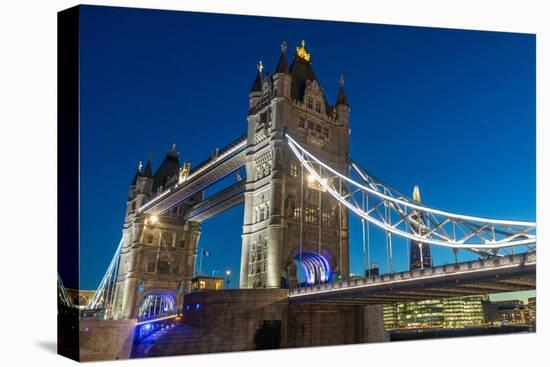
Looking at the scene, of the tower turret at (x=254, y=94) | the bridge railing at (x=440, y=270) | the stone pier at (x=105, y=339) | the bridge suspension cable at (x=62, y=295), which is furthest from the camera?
the tower turret at (x=254, y=94)

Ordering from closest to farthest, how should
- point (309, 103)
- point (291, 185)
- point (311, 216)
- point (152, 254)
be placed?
point (291, 185) < point (311, 216) < point (309, 103) < point (152, 254)

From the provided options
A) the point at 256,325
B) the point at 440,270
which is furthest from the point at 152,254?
the point at 440,270

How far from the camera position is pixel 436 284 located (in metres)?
22.0

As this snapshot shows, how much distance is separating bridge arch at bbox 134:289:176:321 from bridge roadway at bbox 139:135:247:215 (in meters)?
6.90

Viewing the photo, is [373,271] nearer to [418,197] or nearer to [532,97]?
[418,197]

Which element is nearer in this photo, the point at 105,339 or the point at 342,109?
the point at 105,339

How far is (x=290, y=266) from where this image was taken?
31578 millimetres

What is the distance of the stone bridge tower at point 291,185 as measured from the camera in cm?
3175

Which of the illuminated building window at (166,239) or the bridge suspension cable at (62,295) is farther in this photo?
the illuminated building window at (166,239)

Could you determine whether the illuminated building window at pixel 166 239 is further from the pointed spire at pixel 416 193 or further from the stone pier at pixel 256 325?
the pointed spire at pixel 416 193

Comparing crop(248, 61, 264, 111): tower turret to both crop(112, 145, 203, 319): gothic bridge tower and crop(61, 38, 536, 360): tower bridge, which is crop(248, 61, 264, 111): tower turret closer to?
crop(61, 38, 536, 360): tower bridge

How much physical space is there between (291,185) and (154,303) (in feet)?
87.4

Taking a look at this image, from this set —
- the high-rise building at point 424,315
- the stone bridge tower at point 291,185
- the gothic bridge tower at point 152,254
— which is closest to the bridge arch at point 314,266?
the stone bridge tower at point 291,185

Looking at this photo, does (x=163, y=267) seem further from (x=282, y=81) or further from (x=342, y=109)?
(x=342, y=109)
